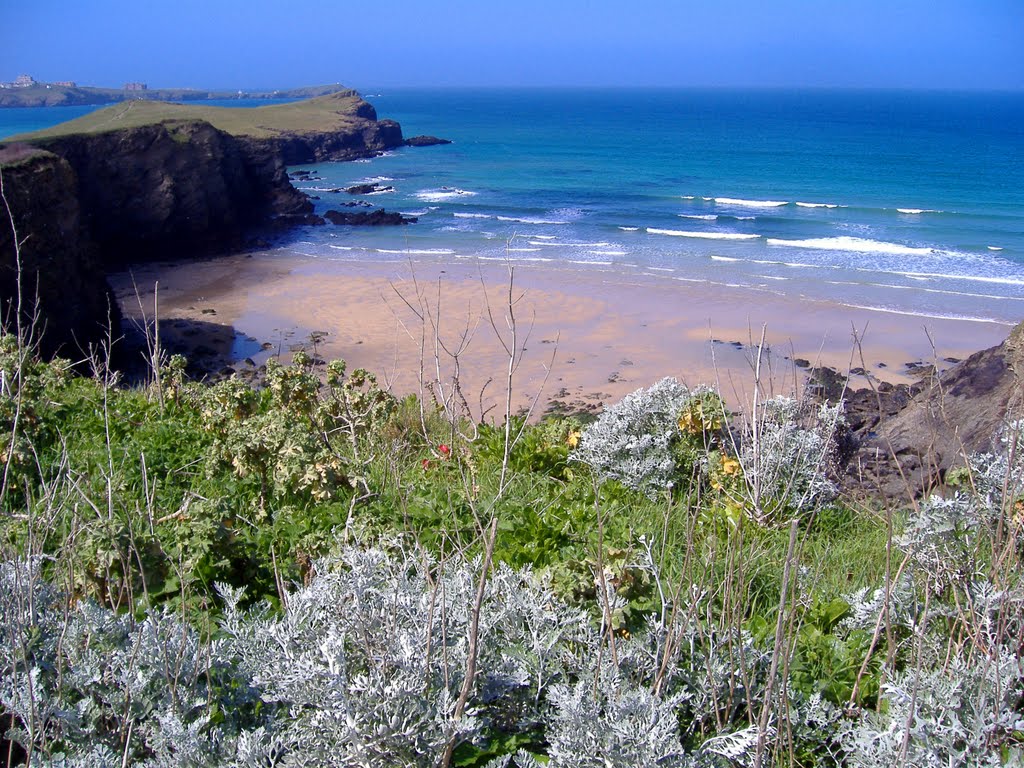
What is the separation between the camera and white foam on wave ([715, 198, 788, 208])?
39.0 metres

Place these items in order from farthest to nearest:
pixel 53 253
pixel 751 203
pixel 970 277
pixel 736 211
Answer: pixel 751 203 → pixel 736 211 → pixel 970 277 → pixel 53 253

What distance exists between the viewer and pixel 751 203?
131ft

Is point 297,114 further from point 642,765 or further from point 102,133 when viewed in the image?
point 642,765

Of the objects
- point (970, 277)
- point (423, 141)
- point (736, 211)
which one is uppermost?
point (423, 141)

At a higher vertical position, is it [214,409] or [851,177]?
[851,177]

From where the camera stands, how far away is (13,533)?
3.53 m

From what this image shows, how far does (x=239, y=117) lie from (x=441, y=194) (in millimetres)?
28387

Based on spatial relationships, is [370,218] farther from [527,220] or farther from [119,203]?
[119,203]

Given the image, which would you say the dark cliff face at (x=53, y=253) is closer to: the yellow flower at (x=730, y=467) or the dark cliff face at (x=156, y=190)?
the dark cliff face at (x=156, y=190)

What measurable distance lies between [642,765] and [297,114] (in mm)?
77717

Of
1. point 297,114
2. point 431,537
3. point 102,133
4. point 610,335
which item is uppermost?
point 297,114

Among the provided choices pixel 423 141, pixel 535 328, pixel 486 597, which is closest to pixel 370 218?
pixel 535 328

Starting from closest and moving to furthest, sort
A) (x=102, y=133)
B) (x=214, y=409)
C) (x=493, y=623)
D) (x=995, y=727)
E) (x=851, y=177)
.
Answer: (x=995, y=727) → (x=493, y=623) → (x=214, y=409) → (x=102, y=133) → (x=851, y=177)

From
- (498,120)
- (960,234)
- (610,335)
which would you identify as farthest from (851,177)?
(498,120)
